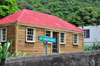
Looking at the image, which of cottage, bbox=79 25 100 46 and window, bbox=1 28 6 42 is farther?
cottage, bbox=79 25 100 46

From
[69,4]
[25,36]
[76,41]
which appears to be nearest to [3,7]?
[25,36]

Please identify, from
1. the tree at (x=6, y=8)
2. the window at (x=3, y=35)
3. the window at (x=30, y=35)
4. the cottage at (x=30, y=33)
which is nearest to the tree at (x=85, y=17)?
the cottage at (x=30, y=33)

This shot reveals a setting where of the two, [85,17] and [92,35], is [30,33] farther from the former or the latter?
[85,17]

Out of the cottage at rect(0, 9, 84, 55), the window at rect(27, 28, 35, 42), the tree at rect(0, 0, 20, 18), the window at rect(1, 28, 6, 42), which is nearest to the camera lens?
the cottage at rect(0, 9, 84, 55)

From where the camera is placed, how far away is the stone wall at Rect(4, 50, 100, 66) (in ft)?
14.7

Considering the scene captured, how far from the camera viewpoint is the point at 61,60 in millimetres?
5535

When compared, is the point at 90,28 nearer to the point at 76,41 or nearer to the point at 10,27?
the point at 76,41

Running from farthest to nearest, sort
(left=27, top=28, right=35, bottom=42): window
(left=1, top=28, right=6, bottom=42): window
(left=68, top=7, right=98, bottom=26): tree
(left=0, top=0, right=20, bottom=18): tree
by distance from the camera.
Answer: (left=68, top=7, right=98, bottom=26): tree, (left=0, top=0, right=20, bottom=18): tree, (left=1, top=28, right=6, bottom=42): window, (left=27, top=28, right=35, bottom=42): window

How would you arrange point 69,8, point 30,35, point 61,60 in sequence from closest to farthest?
point 61,60, point 30,35, point 69,8

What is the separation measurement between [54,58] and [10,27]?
371 inches

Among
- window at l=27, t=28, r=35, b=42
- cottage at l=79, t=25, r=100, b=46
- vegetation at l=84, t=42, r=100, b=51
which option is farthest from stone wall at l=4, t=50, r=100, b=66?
cottage at l=79, t=25, r=100, b=46

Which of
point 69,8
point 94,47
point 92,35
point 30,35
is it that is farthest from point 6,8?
point 69,8

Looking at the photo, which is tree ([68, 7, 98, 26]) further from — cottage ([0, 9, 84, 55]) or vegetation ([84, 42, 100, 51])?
cottage ([0, 9, 84, 55])

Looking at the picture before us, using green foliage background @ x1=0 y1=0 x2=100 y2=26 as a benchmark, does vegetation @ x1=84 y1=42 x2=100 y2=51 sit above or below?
below
